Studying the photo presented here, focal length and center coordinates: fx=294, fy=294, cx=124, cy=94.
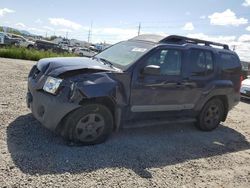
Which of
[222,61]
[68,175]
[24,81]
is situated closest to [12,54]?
[24,81]

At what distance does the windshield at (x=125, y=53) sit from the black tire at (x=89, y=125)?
0.87 m

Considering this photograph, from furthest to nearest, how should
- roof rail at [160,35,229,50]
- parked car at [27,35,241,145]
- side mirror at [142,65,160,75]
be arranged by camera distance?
1. roof rail at [160,35,229,50]
2. side mirror at [142,65,160,75]
3. parked car at [27,35,241,145]

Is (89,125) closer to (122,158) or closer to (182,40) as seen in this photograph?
(122,158)

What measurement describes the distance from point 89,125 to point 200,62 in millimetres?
2803

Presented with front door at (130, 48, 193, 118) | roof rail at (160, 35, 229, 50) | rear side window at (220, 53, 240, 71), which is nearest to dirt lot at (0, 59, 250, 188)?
front door at (130, 48, 193, 118)

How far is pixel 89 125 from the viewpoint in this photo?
462 centimetres

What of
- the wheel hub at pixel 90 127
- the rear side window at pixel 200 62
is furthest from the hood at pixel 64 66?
→ the rear side window at pixel 200 62

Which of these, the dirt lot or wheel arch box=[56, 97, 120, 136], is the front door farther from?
the dirt lot

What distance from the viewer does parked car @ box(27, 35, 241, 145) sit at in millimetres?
4387

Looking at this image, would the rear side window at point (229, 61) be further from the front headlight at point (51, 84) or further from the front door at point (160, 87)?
the front headlight at point (51, 84)

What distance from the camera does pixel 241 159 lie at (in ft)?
17.4

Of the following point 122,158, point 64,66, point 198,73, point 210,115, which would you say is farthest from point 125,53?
point 210,115

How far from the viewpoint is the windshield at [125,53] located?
5.10 metres

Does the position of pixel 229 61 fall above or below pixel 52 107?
above
